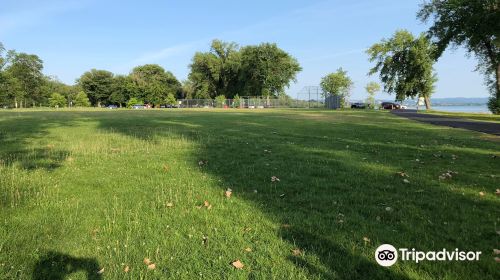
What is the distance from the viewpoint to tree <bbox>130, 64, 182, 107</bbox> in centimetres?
9888

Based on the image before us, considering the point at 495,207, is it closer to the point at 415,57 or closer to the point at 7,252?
the point at 7,252

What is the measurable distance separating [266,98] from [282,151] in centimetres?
7313

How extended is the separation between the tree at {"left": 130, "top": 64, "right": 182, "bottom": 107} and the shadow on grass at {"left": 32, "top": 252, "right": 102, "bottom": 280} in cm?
9698

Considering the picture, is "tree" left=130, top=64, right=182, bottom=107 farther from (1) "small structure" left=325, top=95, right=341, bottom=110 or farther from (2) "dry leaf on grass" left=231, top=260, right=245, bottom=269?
(2) "dry leaf on grass" left=231, top=260, right=245, bottom=269

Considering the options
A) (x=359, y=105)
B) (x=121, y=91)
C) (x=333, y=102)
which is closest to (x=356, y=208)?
(x=333, y=102)

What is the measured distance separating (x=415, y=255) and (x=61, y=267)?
137 inches

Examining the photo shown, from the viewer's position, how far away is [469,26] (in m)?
29.5

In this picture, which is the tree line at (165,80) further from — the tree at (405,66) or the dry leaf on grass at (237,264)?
the dry leaf on grass at (237,264)

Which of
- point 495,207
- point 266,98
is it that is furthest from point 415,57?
point 495,207

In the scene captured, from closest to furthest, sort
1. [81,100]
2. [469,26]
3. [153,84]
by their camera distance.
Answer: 1. [469,26]
2. [153,84]
3. [81,100]

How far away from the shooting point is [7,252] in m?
3.81

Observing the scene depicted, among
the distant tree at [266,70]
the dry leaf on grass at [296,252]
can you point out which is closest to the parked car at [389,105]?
the distant tree at [266,70]

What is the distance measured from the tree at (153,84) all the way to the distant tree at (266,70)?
24.8m

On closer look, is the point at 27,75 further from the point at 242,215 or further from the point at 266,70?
the point at 242,215
